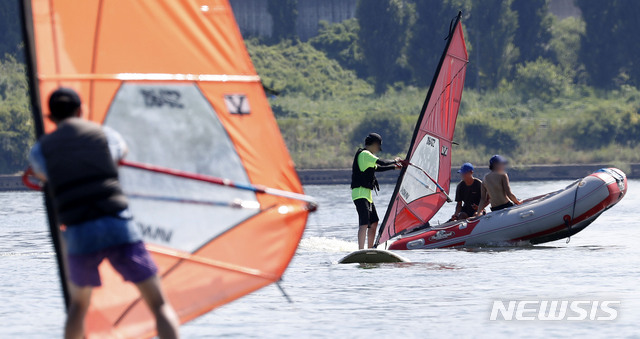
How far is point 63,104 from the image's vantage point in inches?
237

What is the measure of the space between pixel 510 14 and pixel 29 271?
161 ft

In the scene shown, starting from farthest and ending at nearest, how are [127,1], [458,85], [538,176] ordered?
[538,176]
[458,85]
[127,1]

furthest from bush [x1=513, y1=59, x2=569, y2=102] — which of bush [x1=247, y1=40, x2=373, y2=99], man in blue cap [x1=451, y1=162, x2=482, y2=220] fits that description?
man in blue cap [x1=451, y1=162, x2=482, y2=220]

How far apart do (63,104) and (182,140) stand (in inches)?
42.9

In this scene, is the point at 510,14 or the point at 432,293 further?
the point at 510,14

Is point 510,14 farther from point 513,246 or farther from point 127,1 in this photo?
point 127,1

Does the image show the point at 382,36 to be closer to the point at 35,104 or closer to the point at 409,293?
the point at 409,293

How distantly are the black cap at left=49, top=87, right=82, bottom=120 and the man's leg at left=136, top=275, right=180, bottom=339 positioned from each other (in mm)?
883

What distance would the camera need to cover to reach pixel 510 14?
6103 centimetres

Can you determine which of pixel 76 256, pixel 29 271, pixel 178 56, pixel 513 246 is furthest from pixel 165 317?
pixel 513 246

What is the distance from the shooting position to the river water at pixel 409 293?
9.02m

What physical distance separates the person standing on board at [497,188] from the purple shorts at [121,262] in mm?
9679

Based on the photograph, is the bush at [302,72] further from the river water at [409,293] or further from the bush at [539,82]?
the river water at [409,293]

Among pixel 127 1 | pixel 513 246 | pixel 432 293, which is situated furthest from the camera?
pixel 513 246
